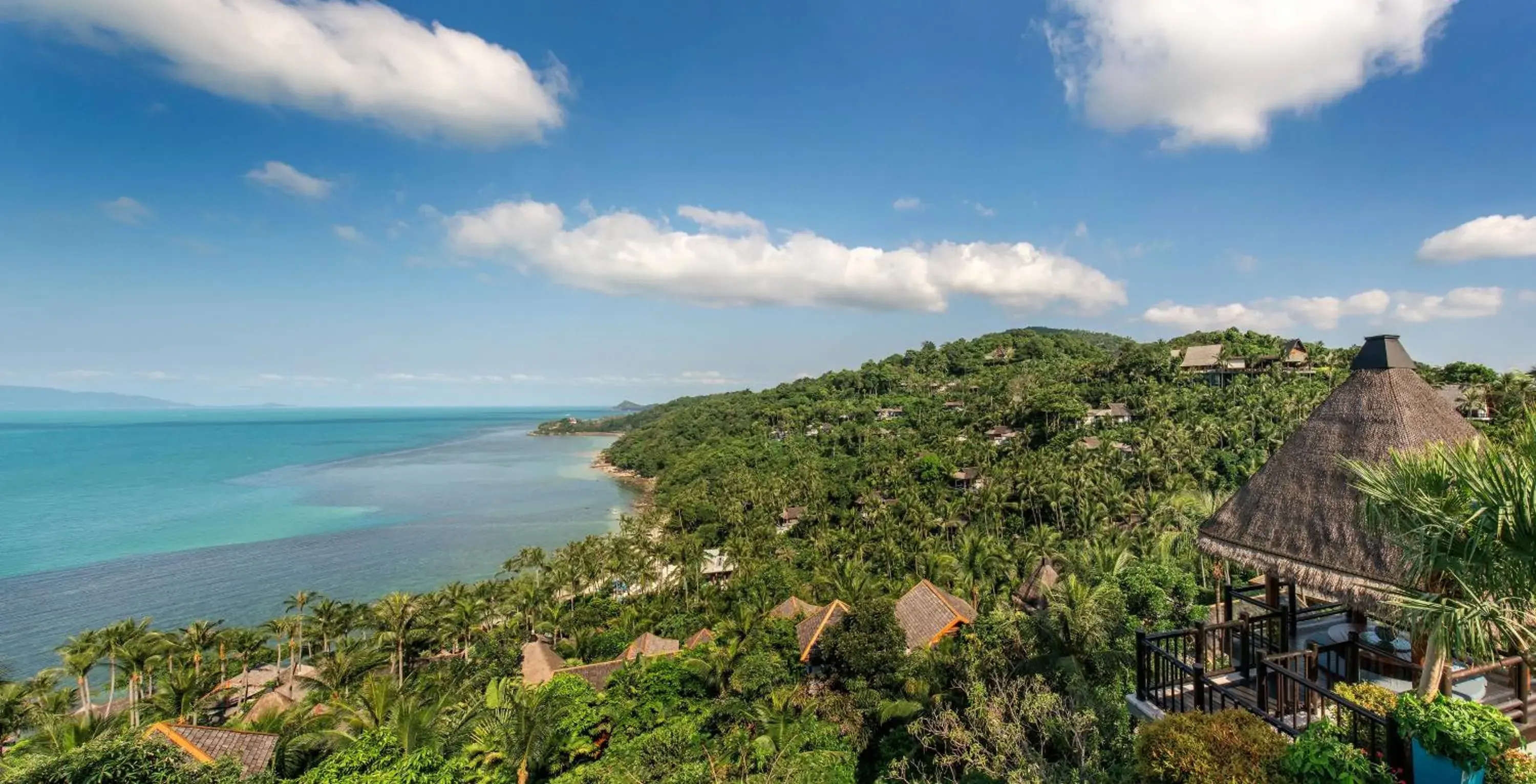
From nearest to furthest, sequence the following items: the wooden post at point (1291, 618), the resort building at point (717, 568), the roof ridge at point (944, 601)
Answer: the wooden post at point (1291, 618) < the roof ridge at point (944, 601) < the resort building at point (717, 568)

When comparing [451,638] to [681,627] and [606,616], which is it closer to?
[606,616]

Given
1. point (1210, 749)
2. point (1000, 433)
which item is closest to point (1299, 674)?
point (1210, 749)

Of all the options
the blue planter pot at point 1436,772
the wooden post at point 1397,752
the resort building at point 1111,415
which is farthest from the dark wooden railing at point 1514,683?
the resort building at point 1111,415

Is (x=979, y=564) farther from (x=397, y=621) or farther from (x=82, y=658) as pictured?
(x=82, y=658)

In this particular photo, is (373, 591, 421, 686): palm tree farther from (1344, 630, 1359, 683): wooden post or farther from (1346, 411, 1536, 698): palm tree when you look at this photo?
(1346, 411, 1536, 698): palm tree

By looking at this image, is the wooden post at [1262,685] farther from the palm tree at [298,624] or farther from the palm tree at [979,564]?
the palm tree at [298,624]
